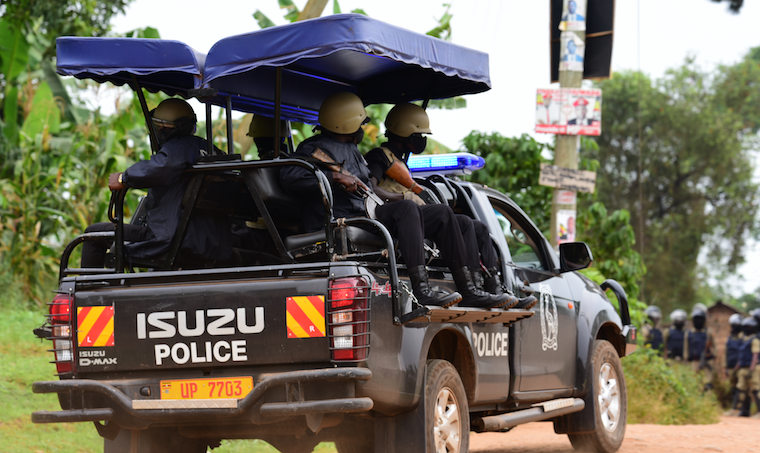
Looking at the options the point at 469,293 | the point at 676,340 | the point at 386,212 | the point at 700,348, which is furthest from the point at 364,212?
the point at 676,340

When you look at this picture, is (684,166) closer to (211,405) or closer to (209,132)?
(209,132)

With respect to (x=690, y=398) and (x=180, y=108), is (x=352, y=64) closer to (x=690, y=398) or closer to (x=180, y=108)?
(x=180, y=108)

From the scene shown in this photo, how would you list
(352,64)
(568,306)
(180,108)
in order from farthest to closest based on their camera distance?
1. (568,306)
2. (352,64)
3. (180,108)

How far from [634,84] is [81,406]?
1391 inches

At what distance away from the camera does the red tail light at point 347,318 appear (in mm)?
4469

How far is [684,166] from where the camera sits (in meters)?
35.2

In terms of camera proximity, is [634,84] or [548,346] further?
[634,84]

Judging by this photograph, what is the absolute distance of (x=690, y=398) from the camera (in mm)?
12023

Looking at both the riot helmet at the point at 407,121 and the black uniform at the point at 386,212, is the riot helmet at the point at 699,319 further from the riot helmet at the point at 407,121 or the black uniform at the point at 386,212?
the black uniform at the point at 386,212

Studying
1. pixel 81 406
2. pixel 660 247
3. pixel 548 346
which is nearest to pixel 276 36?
pixel 81 406

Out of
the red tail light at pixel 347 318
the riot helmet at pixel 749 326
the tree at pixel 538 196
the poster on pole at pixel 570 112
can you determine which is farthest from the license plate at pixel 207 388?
the riot helmet at pixel 749 326

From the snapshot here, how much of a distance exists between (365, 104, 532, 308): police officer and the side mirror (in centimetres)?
101

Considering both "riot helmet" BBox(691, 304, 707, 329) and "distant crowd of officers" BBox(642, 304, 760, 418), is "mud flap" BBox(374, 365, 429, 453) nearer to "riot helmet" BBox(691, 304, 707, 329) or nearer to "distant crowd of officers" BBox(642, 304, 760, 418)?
"distant crowd of officers" BBox(642, 304, 760, 418)

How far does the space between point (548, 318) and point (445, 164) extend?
55.2 inches
